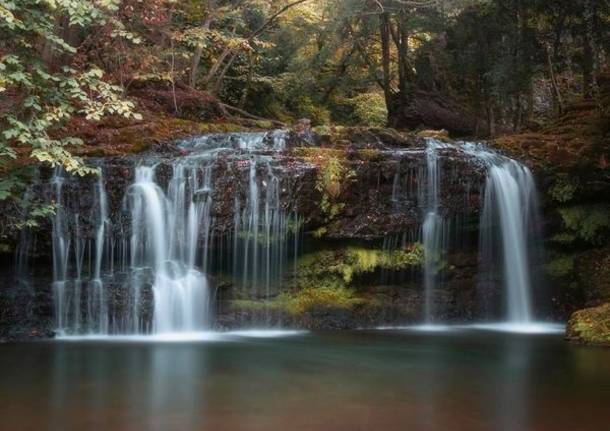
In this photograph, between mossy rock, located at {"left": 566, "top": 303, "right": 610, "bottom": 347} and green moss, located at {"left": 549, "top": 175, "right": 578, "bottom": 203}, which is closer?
mossy rock, located at {"left": 566, "top": 303, "right": 610, "bottom": 347}

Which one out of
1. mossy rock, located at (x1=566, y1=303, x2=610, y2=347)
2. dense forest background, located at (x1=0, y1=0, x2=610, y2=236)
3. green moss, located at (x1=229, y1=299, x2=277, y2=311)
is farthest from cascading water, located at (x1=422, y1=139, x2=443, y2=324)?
dense forest background, located at (x1=0, y1=0, x2=610, y2=236)

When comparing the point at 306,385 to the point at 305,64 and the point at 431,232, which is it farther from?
the point at 305,64

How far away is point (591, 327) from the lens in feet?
29.4

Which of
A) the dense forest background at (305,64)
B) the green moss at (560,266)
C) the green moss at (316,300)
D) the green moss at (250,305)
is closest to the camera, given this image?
the dense forest background at (305,64)

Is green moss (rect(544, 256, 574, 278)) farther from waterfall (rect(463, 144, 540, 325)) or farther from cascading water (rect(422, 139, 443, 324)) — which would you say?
cascading water (rect(422, 139, 443, 324))

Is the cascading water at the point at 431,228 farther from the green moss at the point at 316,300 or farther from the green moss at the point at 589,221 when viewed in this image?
the green moss at the point at 589,221

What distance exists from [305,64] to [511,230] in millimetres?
10208

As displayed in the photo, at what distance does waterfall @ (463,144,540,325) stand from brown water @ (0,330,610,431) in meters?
2.62

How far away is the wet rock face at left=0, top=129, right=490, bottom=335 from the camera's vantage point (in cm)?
1030

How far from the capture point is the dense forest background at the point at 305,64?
334 inches

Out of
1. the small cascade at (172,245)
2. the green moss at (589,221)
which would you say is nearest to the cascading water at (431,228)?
the green moss at (589,221)

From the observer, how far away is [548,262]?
12312 mm

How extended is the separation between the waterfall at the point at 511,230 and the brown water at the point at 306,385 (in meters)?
2.62

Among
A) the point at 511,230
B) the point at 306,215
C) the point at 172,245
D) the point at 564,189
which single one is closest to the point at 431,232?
the point at 511,230
